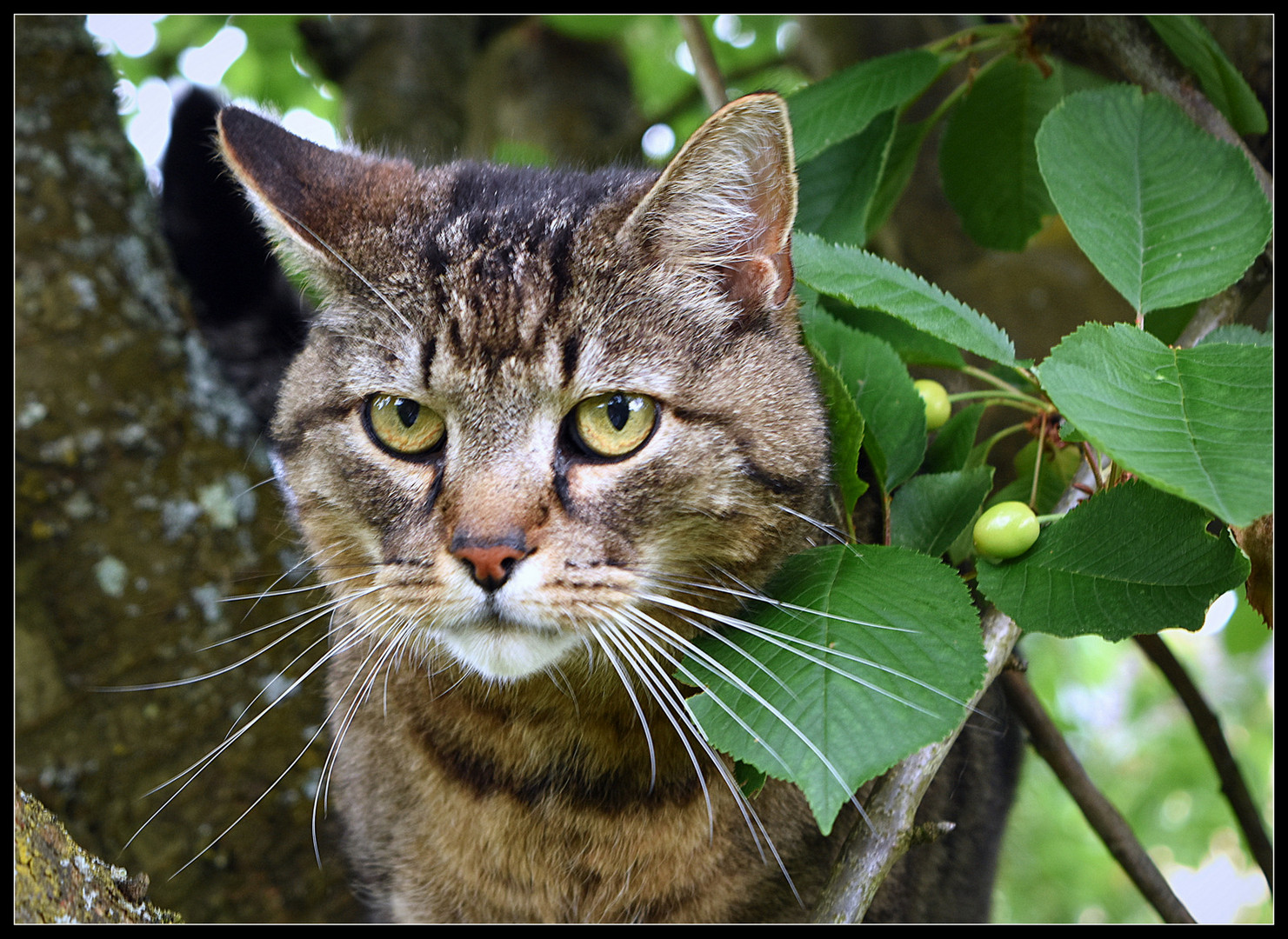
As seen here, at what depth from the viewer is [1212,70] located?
1.54 meters

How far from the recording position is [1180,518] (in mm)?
1170

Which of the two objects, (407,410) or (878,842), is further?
(407,410)

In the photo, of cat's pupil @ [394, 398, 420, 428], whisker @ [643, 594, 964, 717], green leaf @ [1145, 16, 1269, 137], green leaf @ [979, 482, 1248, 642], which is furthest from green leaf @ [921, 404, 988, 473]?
cat's pupil @ [394, 398, 420, 428]

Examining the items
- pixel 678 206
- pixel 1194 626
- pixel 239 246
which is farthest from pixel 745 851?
pixel 239 246

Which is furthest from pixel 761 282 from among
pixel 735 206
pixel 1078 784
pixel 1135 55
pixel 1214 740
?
pixel 1214 740

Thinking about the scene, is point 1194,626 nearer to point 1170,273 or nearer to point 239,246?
point 1170,273

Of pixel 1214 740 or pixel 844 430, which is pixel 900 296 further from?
pixel 1214 740

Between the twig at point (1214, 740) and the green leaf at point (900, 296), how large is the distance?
1.08m

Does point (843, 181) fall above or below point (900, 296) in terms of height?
above

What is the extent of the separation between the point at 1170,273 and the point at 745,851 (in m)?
1.12

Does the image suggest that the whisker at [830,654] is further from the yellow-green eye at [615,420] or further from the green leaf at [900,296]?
the green leaf at [900,296]

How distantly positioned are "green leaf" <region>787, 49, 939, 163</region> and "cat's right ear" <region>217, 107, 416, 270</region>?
0.70m

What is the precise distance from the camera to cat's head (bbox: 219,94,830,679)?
140 centimetres

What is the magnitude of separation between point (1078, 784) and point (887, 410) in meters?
0.91
